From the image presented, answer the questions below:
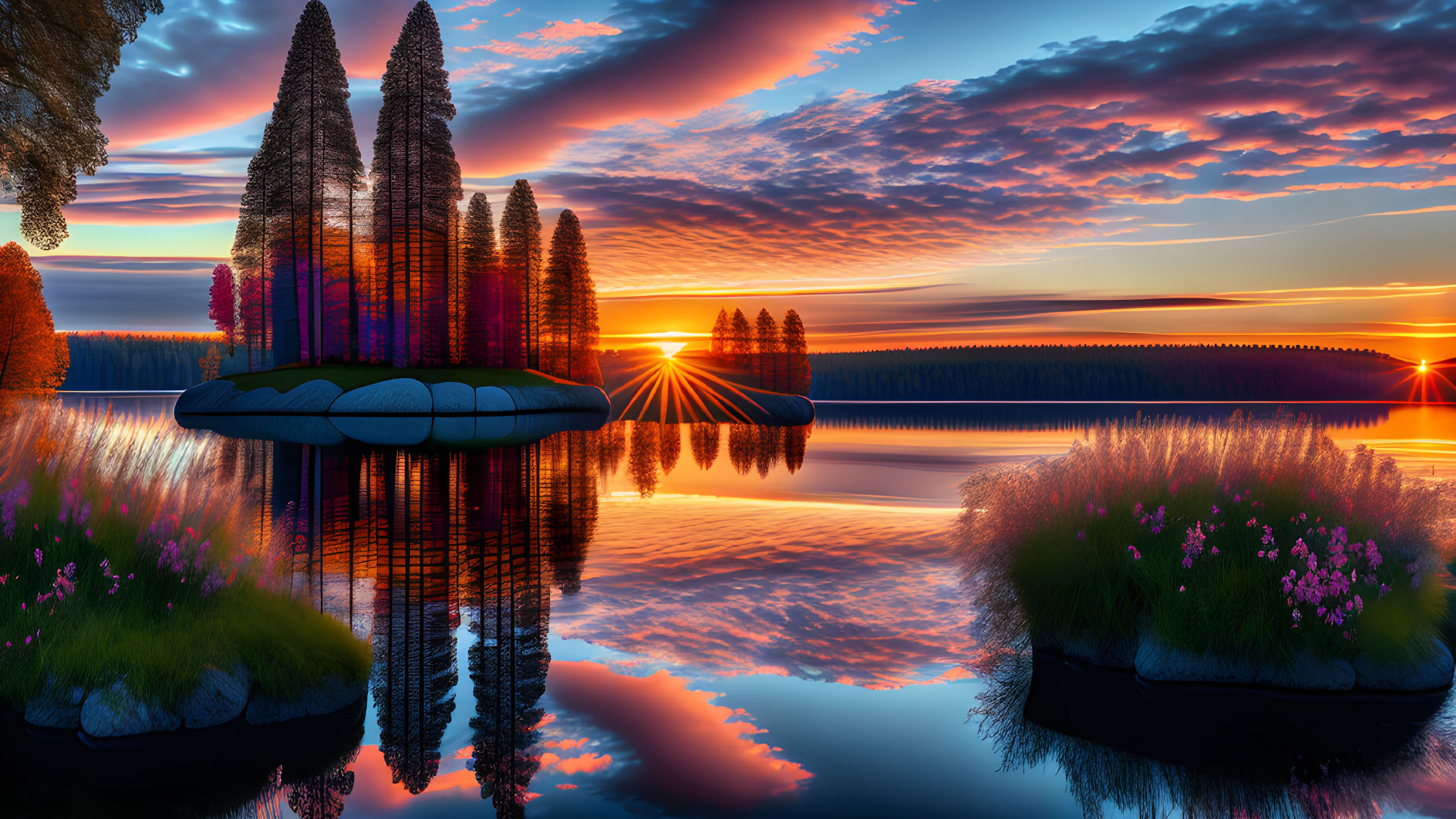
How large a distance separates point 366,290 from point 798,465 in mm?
41664

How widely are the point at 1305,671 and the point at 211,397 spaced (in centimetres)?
4141

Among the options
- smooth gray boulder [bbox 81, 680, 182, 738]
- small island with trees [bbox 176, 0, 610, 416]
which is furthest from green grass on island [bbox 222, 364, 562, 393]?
smooth gray boulder [bbox 81, 680, 182, 738]

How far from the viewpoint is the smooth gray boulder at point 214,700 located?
5.59 m

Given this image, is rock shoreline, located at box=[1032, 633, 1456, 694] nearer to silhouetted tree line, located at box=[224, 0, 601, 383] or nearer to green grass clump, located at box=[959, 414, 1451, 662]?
green grass clump, located at box=[959, 414, 1451, 662]

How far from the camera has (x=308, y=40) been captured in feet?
128

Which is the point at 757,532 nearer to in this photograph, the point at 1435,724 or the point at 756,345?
the point at 1435,724

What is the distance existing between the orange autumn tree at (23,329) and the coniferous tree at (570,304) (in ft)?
102

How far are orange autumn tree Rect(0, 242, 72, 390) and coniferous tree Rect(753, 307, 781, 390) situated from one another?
185 ft

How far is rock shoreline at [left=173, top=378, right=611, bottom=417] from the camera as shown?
3516 centimetres

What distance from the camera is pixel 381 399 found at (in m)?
35.2

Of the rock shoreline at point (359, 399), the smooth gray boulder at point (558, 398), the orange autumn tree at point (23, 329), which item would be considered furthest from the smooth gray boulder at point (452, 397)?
the orange autumn tree at point (23, 329)

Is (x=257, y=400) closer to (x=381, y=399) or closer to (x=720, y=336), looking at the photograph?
(x=381, y=399)

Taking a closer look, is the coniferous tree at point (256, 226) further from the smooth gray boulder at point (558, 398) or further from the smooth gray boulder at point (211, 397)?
the smooth gray boulder at point (558, 398)

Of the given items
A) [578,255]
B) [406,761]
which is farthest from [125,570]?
[578,255]
